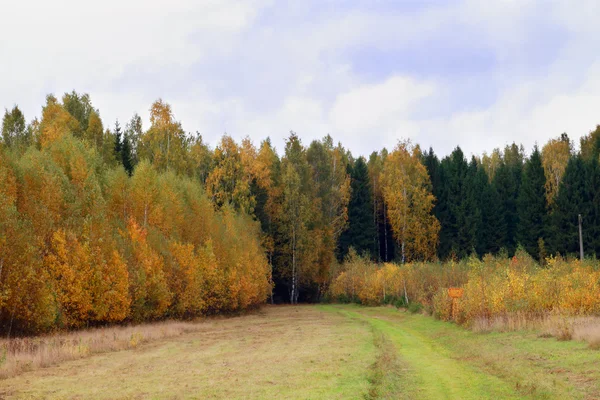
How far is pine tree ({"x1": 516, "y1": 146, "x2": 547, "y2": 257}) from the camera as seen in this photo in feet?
242

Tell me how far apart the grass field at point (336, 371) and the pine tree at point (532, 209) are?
5346 cm

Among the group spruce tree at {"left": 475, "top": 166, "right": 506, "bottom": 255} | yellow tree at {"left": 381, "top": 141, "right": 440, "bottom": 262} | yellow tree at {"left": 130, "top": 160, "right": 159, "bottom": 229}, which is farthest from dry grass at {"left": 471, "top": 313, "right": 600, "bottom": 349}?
spruce tree at {"left": 475, "top": 166, "right": 506, "bottom": 255}

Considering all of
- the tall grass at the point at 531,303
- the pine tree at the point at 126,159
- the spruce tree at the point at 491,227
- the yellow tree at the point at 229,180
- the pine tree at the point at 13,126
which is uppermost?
the pine tree at the point at 13,126

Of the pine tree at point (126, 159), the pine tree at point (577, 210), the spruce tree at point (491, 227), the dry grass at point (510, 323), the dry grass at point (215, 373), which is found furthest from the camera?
the spruce tree at point (491, 227)

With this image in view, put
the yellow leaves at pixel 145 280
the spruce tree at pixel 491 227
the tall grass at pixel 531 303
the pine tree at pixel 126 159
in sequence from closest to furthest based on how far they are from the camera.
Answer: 1. the tall grass at pixel 531 303
2. the yellow leaves at pixel 145 280
3. the pine tree at pixel 126 159
4. the spruce tree at pixel 491 227

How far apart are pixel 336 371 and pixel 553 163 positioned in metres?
80.8

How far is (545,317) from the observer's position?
78.7 ft

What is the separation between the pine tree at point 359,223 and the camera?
80.7m

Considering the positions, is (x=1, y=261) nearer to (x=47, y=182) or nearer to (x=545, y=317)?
(x=47, y=182)

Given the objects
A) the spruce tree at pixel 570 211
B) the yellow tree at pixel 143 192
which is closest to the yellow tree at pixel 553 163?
the spruce tree at pixel 570 211

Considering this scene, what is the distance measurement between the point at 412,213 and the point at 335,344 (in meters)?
50.8

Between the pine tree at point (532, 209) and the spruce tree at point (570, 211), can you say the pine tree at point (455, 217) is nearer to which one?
the pine tree at point (532, 209)

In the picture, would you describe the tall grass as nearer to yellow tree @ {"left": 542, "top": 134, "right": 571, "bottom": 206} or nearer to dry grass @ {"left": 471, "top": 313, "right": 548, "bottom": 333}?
dry grass @ {"left": 471, "top": 313, "right": 548, "bottom": 333}

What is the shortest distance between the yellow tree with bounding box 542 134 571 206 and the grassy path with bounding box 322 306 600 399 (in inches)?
2301
